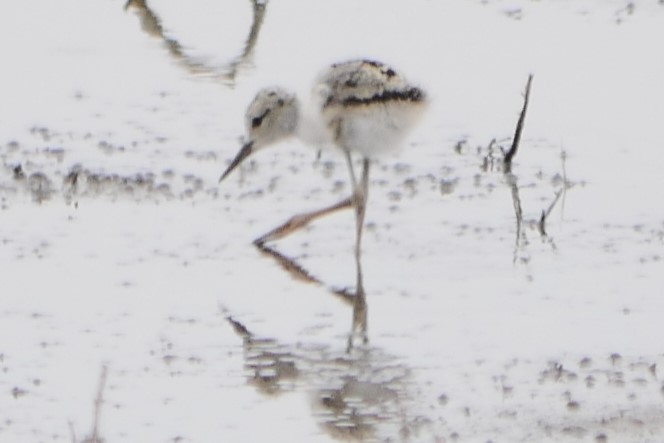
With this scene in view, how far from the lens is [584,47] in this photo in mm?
10344

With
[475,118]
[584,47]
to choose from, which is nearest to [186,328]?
[475,118]

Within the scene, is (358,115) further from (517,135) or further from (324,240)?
(517,135)

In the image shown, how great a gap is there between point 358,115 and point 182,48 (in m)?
3.38

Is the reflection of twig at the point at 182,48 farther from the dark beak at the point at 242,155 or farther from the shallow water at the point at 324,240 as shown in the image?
the dark beak at the point at 242,155

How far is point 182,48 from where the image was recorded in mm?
10367

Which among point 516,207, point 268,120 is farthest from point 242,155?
point 516,207

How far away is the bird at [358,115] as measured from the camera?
7.14 metres

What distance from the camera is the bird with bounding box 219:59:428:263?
714cm

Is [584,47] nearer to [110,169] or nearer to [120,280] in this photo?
[110,169]

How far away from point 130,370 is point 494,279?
5.03 feet

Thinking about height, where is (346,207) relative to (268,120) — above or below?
below

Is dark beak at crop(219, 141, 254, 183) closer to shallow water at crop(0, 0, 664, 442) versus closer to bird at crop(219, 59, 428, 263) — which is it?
shallow water at crop(0, 0, 664, 442)

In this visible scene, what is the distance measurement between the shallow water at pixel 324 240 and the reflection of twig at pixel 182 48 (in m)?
0.02

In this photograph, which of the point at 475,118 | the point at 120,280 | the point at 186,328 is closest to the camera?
the point at 186,328
